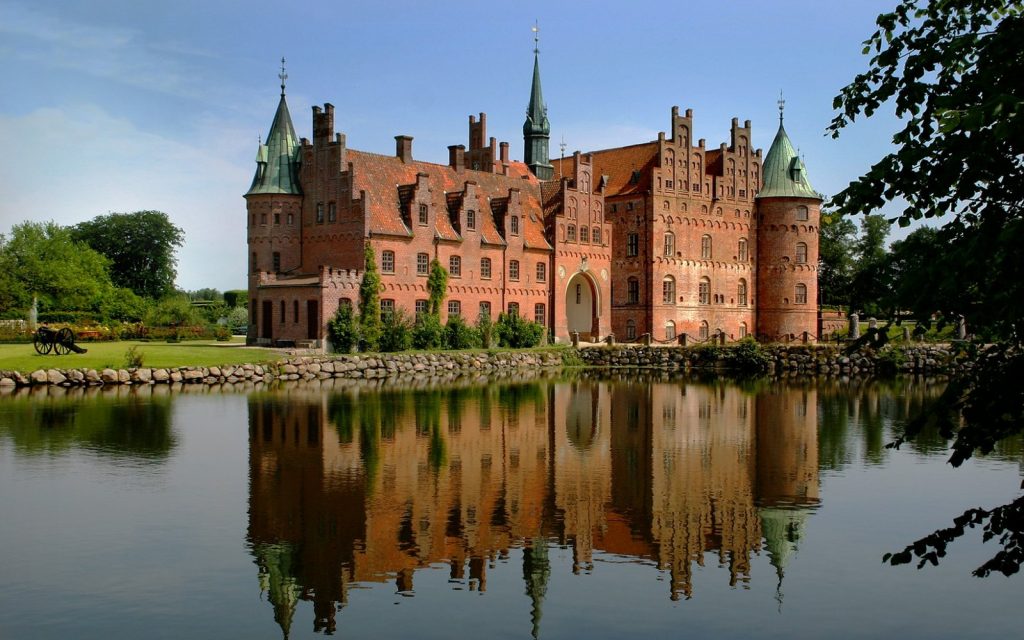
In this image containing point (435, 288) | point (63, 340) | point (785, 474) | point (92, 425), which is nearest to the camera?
point (785, 474)

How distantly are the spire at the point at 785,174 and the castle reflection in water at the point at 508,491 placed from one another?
37.5 m

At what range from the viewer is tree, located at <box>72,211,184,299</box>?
89000 millimetres

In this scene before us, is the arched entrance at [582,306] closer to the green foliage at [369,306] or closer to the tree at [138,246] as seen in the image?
the green foliage at [369,306]

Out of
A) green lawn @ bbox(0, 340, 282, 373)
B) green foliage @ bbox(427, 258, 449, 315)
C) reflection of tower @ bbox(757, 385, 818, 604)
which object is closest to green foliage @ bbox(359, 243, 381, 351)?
green foliage @ bbox(427, 258, 449, 315)

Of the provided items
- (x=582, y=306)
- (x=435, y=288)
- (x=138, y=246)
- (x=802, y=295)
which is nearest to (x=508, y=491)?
(x=435, y=288)

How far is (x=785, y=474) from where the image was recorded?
1736 cm

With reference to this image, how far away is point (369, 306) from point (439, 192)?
30.4 ft

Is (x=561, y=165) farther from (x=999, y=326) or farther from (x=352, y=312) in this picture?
(x=999, y=326)

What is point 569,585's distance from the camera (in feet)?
34.9

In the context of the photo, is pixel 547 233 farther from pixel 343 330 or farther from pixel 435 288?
pixel 343 330

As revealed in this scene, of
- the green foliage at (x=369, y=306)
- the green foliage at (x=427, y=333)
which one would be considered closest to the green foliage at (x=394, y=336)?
the green foliage at (x=369, y=306)

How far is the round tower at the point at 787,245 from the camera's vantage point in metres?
62.2

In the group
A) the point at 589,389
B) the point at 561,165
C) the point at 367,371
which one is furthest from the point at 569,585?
the point at 561,165

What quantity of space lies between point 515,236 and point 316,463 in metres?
37.4
